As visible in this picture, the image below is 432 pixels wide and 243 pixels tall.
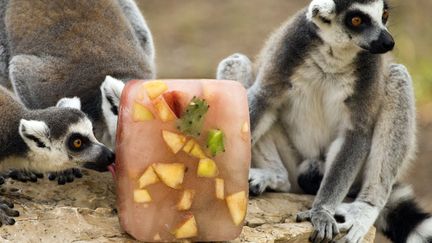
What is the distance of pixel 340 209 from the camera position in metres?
7.20

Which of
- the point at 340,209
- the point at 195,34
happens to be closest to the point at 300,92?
the point at 340,209

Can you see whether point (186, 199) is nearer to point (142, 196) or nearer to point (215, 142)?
point (142, 196)

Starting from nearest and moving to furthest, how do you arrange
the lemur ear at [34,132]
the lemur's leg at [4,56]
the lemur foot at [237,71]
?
the lemur ear at [34,132]
the lemur foot at [237,71]
the lemur's leg at [4,56]

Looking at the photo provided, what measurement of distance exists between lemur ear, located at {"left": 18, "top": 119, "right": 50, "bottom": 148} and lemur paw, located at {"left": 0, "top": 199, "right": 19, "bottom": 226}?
0.46 metres

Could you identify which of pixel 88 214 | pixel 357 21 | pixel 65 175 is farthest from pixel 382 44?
pixel 65 175

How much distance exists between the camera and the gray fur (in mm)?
7676

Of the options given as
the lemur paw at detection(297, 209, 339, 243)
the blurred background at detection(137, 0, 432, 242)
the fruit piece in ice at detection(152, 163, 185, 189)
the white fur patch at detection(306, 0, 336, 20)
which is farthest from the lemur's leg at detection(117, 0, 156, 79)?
the blurred background at detection(137, 0, 432, 242)

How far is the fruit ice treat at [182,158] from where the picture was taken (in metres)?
5.80

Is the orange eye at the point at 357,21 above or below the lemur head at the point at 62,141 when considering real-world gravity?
above

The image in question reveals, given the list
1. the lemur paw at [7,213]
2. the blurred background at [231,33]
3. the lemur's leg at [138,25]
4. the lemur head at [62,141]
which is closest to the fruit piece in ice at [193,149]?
the lemur head at [62,141]

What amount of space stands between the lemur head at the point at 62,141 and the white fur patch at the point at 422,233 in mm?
2486

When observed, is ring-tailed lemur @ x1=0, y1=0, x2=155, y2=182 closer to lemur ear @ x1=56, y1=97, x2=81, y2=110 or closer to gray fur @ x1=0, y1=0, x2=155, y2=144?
gray fur @ x1=0, y1=0, x2=155, y2=144

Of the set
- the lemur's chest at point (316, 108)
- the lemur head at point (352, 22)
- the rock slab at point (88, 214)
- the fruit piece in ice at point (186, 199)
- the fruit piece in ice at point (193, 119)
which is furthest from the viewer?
the lemur's chest at point (316, 108)

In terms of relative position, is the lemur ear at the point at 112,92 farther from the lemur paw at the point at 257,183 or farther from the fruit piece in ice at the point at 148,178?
the fruit piece in ice at the point at 148,178
